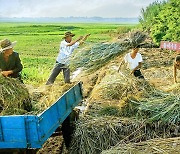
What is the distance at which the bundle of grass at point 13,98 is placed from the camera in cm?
448

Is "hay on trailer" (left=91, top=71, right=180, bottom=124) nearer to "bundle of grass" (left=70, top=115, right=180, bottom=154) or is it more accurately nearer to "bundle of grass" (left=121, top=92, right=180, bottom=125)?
"bundle of grass" (left=121, top=92, right=180, bottom=125)

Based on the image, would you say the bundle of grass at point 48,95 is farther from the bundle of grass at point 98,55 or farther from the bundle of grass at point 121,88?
the bundle of grass at point 98,55

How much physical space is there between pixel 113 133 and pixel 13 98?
5.14ft

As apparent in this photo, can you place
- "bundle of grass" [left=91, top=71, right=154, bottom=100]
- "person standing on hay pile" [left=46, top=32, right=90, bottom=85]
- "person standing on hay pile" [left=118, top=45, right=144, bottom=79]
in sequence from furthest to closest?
"person standing on hay pile" [left=46, top=32, right=90, bottom=85] < "person standing on hay pile" [left=118, top=45, right=144, bottom=79] < "bundle of grass" [left=91, top=71, right=154, bottom=100]

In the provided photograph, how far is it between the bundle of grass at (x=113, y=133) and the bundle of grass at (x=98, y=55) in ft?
5.41

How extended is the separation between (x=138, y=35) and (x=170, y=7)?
6078 mm

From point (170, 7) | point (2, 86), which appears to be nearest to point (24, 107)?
point (2, 86)

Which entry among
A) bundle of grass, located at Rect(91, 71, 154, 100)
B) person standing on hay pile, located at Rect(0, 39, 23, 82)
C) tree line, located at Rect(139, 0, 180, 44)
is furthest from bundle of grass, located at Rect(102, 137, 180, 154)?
tree line, located at Rect(139, 0, 180, 44)

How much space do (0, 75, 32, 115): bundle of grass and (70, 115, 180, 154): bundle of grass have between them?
3.38 feet

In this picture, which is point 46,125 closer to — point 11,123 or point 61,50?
point 11,123

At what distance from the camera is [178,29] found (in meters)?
11.2

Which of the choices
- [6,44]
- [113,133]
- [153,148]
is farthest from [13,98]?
[153,148]

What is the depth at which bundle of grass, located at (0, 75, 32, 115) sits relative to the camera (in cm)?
448

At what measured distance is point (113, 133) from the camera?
548 cm
